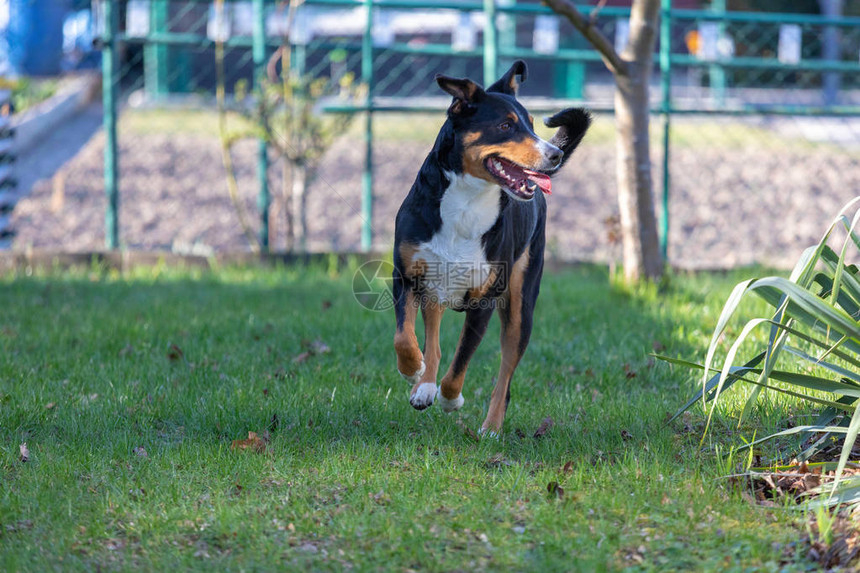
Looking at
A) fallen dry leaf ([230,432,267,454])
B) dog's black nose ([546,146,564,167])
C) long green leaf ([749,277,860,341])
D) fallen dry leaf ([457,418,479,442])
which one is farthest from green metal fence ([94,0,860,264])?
fallen dry leaf ([230,432,267,454])

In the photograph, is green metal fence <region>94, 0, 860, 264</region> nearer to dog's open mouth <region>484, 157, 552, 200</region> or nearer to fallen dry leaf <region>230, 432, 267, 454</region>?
dog's open mouth <region>484, 157, 552, 200</region>

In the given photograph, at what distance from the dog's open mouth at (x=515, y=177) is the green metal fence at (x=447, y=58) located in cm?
270

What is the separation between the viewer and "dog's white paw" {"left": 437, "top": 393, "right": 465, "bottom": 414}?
418cm

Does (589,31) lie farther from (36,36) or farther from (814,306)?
(36,36)

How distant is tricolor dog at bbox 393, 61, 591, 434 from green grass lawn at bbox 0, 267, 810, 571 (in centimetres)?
26

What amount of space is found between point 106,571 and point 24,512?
564 millimetres

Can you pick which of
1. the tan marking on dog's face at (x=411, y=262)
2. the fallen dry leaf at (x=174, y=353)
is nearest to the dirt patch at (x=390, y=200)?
the fallen dry leaf at (x=174, y=353)

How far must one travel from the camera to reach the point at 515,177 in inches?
154

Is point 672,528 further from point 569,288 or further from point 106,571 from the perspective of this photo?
point 569,288

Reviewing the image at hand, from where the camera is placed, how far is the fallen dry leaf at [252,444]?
12.2ft

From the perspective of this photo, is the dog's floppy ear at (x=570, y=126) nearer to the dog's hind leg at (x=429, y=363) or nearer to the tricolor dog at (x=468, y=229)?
the tricolor dog at (x=468, y=229)

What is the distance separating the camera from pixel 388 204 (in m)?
Answer: 10.1

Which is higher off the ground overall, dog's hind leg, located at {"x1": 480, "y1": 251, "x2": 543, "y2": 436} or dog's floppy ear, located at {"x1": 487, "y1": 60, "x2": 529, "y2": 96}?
dog's floppy ear, located at {"x1": 487, "y1": 60, "x2": 529, "y2": 96}

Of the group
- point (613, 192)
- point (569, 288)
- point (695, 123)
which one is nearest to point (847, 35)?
point (695, 123)
